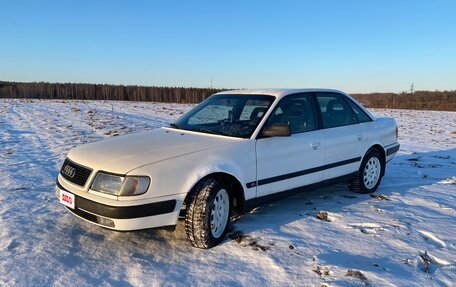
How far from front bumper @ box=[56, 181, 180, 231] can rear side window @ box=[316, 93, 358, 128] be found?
252cm

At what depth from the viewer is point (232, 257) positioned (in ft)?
11.1

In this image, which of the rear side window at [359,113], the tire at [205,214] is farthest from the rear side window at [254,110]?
the rear side window at [359,113]

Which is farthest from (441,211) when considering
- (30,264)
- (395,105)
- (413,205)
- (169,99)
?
(169,99)

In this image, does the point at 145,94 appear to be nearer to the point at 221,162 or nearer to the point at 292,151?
the point at 292,151

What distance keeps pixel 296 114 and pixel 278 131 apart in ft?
2.45

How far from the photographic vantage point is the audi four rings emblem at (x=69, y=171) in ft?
12.0

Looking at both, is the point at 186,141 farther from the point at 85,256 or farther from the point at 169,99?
the point at 169,99

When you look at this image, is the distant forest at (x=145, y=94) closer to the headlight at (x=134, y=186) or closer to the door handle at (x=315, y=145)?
the door handle at (x=315, y=145)

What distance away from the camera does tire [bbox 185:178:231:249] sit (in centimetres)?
345

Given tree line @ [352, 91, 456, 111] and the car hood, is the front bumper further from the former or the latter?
tree line @ [352, 91, 456, 111]

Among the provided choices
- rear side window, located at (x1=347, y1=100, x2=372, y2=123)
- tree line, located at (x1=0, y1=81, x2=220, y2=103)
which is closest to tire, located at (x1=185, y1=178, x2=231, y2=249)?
rear side window, located at (x1=347, y1=100, x2=372, y2=123)

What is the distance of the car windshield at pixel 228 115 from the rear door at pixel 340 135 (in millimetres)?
957

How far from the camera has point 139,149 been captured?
3.67 m

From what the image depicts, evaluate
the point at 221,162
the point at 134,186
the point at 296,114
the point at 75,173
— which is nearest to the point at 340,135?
the point at 296,114
